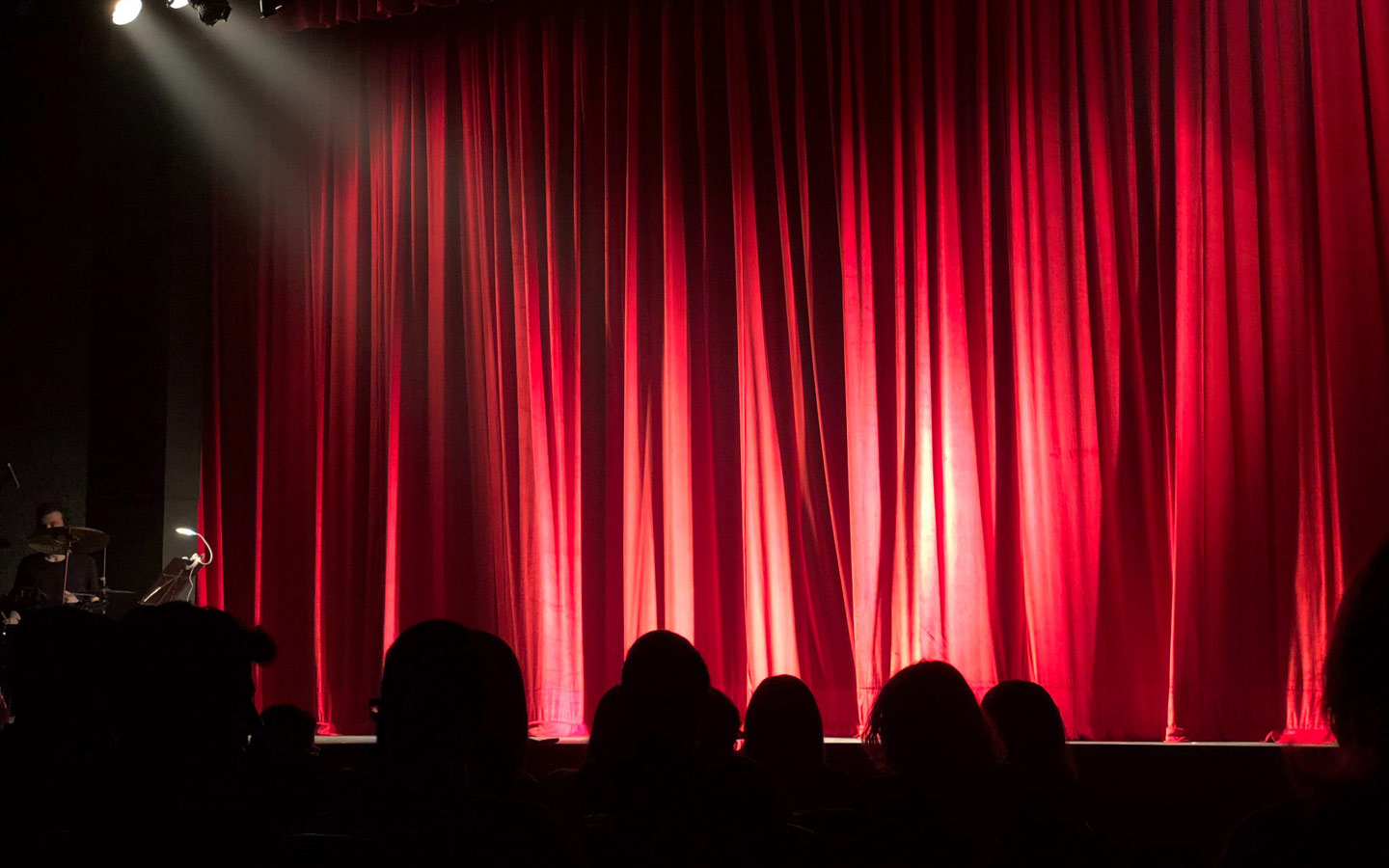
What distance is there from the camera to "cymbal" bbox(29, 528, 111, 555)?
19.6 ft

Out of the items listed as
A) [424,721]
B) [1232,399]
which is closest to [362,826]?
[424,721]

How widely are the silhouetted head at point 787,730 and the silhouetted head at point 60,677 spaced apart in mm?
1480

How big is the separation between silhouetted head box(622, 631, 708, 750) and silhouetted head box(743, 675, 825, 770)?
0.75 m

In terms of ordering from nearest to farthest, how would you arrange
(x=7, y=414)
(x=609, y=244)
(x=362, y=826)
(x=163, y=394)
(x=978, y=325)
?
(x=362, y=826) < (x=978, y=325) < (x=609, y=244) < (x=163, y=394) < (x=7, y=414)

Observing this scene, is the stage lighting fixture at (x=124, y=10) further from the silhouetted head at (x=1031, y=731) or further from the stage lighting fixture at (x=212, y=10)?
the silhouetted head at (x=1031, y=731)

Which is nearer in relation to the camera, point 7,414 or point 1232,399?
point 1232,399

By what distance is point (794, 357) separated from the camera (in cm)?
557

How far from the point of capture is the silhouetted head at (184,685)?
5.78ft

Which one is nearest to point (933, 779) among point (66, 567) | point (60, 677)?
point (60, 677)

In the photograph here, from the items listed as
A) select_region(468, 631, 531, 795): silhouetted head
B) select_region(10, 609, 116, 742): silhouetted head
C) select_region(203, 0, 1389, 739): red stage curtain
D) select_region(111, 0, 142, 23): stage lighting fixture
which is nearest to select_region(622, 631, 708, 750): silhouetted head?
select_region(468, 631, 531, 795): silhouetted head

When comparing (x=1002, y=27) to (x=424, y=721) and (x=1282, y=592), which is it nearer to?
(x=1282, y=592)

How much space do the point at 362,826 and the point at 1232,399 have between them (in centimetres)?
441

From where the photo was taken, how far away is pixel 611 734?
7.70 ft

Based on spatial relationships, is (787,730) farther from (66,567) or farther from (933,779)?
(66,567)
